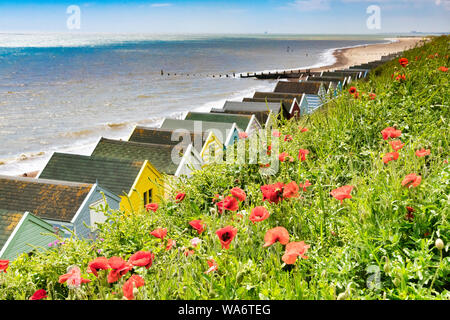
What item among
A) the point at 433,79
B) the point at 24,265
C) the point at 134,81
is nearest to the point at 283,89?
the point at 433,79

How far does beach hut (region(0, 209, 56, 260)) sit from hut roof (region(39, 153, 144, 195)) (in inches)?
168

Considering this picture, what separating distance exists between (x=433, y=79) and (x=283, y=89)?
91.0 ft

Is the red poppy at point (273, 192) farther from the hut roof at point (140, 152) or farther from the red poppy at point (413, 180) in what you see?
the hut roof at point (140, 152)

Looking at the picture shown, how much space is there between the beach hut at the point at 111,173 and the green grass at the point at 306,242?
11.2m

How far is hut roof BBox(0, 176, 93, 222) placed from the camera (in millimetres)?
13550

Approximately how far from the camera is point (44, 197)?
14.1 m

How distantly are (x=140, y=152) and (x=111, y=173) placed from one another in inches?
102

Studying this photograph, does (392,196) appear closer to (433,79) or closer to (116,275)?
(116,275)

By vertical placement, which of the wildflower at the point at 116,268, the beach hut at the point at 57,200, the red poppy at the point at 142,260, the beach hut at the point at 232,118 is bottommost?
the wildflower at the point at 116,268

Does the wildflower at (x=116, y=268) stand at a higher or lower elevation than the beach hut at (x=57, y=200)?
lower

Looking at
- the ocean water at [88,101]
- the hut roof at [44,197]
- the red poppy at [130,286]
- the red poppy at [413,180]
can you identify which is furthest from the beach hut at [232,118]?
the red poppy at [130,286]

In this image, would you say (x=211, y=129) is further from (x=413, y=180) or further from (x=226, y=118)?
(x=413, y=180)

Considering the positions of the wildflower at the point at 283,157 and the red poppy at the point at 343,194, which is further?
the wildflower at the point at 283,157

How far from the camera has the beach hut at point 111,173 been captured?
16.0 metres
